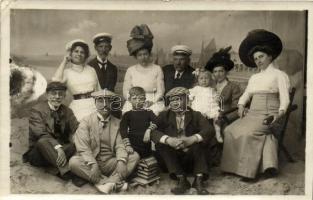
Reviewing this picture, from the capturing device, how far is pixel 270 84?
2402 mm

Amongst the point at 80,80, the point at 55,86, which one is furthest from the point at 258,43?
the point at 55,86

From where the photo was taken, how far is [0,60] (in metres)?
2.38

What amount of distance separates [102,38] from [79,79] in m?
0.21

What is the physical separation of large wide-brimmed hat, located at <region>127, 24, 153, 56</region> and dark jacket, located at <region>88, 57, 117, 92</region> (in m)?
0.11

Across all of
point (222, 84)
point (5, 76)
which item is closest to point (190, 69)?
point (222, 84)

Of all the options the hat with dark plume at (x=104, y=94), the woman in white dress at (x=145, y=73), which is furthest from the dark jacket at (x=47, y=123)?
the woman in white dress at (x=145, y=73)

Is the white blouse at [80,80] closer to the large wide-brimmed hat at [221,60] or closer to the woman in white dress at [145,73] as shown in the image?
the woman in white dress at [145,73]

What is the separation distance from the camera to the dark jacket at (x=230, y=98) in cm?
241

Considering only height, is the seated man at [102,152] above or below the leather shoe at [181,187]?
above

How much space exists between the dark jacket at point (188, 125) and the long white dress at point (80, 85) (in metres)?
0.32

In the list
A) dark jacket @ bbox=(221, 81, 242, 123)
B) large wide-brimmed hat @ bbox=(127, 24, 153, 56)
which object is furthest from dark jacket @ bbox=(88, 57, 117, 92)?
dark jacket @ bbox=(221, 81, 242, 123)

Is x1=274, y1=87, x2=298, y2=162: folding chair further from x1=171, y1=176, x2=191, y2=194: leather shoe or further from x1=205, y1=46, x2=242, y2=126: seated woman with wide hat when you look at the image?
x1=171, y1=176, x2=191, y2=194: leather shoe

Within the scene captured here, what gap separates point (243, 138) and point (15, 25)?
1.13 m

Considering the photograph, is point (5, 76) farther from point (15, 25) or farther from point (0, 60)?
point (15, 25)
